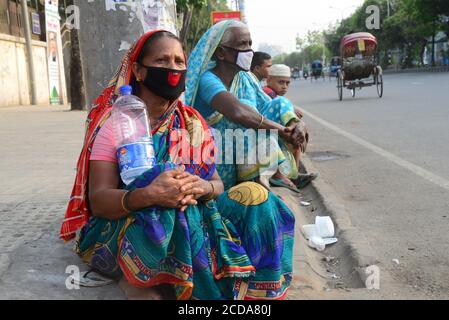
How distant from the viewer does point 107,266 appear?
2.43 metres

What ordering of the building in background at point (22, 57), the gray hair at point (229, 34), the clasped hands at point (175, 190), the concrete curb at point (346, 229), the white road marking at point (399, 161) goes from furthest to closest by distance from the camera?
the building in background at point (22, 57)
the white road marking at point (399, 161)
the gray hair at point (229, 34)
the concrete curb at point (346, 229)
the clasped hands at point (175, 190)

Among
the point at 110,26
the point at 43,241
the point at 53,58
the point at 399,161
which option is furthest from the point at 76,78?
the point at 43,241

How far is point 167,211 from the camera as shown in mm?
2143

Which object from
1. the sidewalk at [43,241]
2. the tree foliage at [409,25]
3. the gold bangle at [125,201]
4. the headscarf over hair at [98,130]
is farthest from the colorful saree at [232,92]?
the tree foliage at [409,25]

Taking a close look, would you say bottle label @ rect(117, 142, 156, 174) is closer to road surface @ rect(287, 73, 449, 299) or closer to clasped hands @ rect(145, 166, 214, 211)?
clasped hands @ rect(145, 166, 214, 211)

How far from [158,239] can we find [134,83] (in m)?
→ 0.84

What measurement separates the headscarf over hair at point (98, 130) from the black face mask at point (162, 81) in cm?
8

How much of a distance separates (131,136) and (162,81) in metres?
0.31

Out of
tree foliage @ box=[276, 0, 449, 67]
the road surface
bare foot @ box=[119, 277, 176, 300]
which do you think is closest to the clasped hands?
bare foot @ box=[119, 277, 176, 300]

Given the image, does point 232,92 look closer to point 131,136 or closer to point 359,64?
point 131,136

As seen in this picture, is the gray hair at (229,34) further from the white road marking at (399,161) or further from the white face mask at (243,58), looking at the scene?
the white road marking at (399,161)

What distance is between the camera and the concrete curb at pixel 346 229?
3.01 metres

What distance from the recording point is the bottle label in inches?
90.4

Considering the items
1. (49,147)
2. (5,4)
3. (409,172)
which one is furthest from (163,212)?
(5,4)
